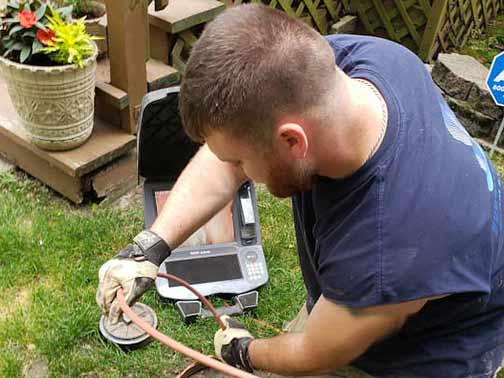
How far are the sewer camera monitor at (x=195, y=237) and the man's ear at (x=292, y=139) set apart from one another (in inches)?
49.2

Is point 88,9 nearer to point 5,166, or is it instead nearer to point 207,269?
point 5,166

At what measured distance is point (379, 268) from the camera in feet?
4.47

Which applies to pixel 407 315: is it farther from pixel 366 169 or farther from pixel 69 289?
pixel 69 289

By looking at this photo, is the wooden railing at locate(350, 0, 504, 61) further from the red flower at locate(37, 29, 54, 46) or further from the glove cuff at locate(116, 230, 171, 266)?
Result: the glove cuff at locate(116, 230, 171, 266)

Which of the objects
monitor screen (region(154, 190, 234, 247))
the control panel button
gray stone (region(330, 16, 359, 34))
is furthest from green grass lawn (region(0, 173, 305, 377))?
gray stone (region(330, 16, 359, 34))

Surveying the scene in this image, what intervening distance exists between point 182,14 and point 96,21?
448 mm

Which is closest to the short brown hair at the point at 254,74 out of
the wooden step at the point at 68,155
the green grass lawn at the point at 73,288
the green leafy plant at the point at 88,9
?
the green grass lawn at the point at 73,288

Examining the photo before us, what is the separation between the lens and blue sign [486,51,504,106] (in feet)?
11.3

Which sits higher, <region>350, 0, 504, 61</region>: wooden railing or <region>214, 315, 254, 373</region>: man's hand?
<region>214, 315, 254, 373</region>: man's hand

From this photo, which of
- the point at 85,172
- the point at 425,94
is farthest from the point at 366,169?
the point at 85,172

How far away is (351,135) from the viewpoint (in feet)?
4.49

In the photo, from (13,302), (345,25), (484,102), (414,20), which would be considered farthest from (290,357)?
(414,20)

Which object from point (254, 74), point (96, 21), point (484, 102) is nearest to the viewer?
point (254, 74)

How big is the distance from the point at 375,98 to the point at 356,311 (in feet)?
1.59
